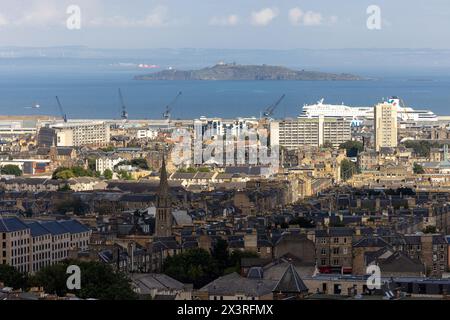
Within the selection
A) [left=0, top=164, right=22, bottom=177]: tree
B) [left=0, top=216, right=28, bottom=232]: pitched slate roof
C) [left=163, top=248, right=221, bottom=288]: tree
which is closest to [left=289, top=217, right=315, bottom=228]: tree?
[left=0, top=216, right=28, bottom=232]: pitched slate roof

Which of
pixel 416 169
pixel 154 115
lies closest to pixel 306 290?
pixel 416 169

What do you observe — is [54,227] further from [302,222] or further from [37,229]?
[302,222]

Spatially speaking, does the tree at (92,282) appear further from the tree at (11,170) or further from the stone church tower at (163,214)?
the tree at (11,170)

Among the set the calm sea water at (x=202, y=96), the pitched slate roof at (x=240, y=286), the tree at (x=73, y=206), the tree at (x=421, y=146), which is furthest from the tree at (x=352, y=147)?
the pitched slate roof at (x=240, y=286)

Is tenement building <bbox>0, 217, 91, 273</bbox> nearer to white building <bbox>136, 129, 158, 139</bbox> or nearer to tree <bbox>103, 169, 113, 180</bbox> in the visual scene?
tree <bbox>103, 169, 113, 180</bbox>

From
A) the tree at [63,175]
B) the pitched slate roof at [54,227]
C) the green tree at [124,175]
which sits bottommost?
the pitched slate roof at [54,227]

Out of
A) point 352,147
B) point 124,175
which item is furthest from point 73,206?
point 352,147
